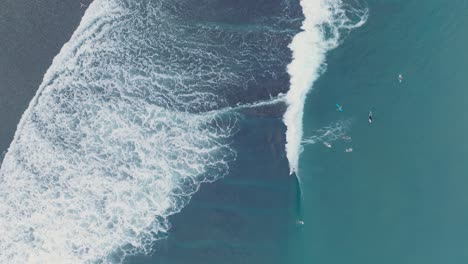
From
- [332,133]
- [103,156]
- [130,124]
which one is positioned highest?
[332,133]

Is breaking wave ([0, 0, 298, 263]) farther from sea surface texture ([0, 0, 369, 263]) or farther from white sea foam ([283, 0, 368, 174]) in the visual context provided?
white sea foam ([283, 0, 368, 174])

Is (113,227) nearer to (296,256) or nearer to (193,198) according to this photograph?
(193,198)


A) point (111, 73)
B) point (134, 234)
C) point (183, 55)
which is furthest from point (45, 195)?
point (183, 55)

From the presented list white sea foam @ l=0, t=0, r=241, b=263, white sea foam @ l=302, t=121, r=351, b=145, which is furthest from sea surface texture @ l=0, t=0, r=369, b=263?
white sea foam @ l=302, t=121, r=351, b=145

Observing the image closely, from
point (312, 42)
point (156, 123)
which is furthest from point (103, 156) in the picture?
point (312, 42)

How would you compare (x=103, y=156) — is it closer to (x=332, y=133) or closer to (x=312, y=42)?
(x=332, y=133)

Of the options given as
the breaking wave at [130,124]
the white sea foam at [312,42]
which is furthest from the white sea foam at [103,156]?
the white sea foam at [312,42]

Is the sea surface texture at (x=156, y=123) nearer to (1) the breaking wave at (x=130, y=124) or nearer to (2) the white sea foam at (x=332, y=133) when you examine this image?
(1) the breaking wave at (x=130, y=124)
